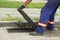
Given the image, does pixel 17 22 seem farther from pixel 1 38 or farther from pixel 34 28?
pixel 1 38

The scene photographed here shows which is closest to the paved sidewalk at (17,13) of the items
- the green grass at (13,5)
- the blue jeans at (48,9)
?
the green grass at (13,5)

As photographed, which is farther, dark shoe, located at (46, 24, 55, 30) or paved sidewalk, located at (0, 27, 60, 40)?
dark shoe, located at (46, 24, 55, 30)

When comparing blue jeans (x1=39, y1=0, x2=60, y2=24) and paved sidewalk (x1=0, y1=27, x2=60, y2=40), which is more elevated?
blue jeans (x1=39, y1=0, x2=60, y2=24)

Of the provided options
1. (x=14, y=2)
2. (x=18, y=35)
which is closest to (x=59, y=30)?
(x=18, y=35)

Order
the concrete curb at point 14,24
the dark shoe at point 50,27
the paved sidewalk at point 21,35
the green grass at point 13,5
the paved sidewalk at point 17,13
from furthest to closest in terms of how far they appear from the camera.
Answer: the green grass at point 13,5
the paved sidewalk at point 17,13
the concrete curb at point 14,24
the dark shoe at point 50,27
the paved sidewalk at point 21,35

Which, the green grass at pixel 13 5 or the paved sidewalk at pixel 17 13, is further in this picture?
the green grass at pixel 13 5

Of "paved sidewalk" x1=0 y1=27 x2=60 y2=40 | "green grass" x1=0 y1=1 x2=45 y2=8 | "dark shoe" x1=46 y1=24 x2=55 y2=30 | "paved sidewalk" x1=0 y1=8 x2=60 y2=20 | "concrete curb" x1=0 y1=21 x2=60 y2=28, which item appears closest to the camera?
"paved sidewalk" x1=0 y1=27 x2=60 y2=40

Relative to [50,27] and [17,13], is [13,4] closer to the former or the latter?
[17,13]

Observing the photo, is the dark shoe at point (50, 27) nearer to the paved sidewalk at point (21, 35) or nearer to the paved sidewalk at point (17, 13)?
the paved sidewalk at point (21, 35)

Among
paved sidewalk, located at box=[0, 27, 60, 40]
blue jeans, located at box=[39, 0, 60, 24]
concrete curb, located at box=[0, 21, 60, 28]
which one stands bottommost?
paved sidewalk, located at box=[0, 27, 60, 40]

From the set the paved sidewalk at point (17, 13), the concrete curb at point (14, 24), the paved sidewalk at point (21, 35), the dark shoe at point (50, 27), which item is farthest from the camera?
the paved sidewalk at point (17, 13)

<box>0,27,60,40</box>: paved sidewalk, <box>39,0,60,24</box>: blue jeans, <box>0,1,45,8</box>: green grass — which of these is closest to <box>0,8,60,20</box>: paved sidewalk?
<box>0,1,45,8</box>: green grass

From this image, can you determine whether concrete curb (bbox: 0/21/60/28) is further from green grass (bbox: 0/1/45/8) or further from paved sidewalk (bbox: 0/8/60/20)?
green grass (bbox: 0/1/45/8)

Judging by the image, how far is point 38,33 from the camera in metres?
7.35
